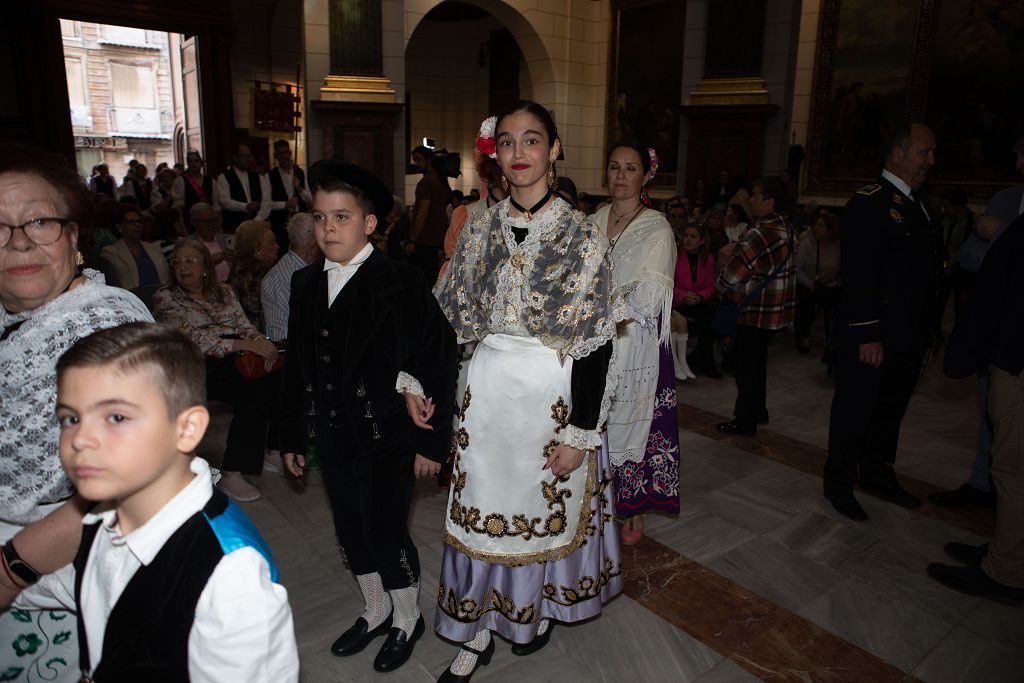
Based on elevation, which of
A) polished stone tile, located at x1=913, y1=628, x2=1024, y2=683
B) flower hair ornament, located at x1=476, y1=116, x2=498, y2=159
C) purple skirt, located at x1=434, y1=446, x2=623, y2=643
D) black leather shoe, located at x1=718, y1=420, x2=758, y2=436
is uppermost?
flower hair ornament, located at x1=476, y1=116, x2=498, y2=159

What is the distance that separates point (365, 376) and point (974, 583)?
273 cm

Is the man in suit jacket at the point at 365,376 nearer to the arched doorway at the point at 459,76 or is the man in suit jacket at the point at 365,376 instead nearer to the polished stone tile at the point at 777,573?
the polished stone tile at the point at 777,573

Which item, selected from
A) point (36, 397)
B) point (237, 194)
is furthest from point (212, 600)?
point (237, 194)

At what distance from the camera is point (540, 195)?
208 cm

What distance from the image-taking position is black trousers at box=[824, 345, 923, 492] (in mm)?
3365

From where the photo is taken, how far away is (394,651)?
2.33 m

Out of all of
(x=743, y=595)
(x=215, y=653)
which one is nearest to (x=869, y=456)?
(x=743, y=595)

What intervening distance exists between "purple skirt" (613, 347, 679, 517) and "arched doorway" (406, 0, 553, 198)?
13075 mm

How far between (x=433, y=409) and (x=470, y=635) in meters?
0.79

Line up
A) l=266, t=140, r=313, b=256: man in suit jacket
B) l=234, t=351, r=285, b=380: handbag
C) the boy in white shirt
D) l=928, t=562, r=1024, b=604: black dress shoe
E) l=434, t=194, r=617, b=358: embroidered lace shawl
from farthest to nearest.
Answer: l=266, t=140, r=313, b=256: man in suit jacket
l=234, t=351, r=285, b=380: handbag
l=928, t=562, r=1024, b=604: black dress shoe
l=434, t=194, r=617, b=358: embroidered lace shawl
the boy in white shirt

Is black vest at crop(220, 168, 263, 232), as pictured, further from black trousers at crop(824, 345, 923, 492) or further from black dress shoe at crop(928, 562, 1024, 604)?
black dress shoe at crop(928, 562, 1024, 604)

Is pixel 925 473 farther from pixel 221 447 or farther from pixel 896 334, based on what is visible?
pixel 221 447

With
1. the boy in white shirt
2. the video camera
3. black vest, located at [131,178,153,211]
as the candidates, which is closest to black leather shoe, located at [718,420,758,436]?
the video camera

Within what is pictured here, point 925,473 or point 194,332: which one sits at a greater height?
point 194,332
